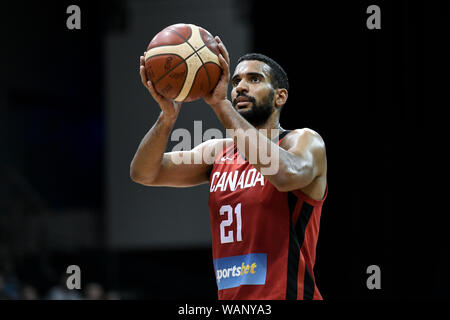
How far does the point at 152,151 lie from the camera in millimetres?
3904

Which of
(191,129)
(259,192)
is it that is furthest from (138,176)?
(191,129)

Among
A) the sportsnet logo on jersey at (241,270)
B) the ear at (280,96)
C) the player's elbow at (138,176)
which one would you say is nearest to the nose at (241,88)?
the ear at (280,96)

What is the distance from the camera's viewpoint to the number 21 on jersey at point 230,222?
3574 mm

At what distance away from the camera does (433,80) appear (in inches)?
344

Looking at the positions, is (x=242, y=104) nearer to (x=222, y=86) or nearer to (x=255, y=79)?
(x=255, y=79)

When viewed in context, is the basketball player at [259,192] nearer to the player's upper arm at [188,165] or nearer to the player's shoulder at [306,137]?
the player's shoulder at [306,137]

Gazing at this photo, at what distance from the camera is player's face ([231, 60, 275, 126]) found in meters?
3.79

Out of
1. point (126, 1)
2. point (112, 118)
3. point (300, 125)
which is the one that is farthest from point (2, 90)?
point (300, 125)

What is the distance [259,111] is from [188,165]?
2.13 feet

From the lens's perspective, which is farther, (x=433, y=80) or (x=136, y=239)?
(x=136, y=239)

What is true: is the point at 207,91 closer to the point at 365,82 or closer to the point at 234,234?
the point at 234,234

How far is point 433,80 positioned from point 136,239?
7.17 m

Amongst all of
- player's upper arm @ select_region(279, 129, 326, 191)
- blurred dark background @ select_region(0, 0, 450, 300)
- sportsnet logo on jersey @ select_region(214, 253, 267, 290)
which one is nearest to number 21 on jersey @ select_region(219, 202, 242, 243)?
sportsnet logo on jersey @ select_region(214, 253, 267, 290)
